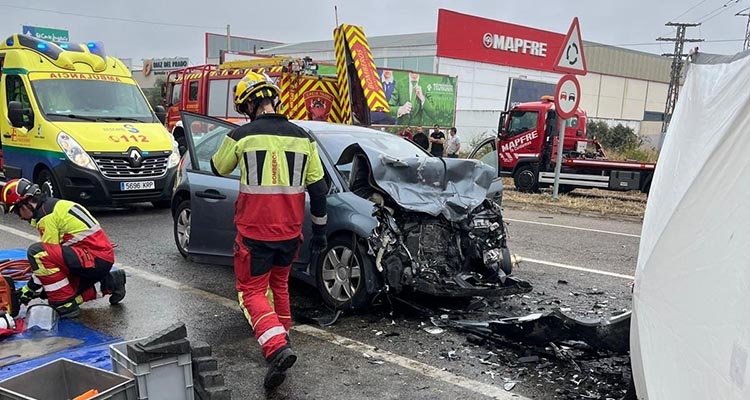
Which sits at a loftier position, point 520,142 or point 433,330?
point 520,142

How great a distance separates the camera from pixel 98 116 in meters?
9.59

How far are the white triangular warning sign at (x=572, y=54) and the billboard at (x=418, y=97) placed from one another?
1077cm

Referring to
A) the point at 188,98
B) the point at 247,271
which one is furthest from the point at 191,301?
the point at 188,98

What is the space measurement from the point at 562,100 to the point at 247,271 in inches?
336

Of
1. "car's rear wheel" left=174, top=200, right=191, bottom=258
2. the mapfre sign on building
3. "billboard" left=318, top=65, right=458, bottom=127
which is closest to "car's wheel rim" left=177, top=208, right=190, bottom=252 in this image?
"car's rear wheel" left=174, top=200, right=191, bottom=258

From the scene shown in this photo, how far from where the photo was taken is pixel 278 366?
12.0ft

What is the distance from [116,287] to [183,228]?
1702mm

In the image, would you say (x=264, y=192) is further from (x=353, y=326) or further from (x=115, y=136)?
(x=115, y=136)

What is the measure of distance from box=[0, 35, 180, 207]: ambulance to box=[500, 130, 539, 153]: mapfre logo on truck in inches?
337

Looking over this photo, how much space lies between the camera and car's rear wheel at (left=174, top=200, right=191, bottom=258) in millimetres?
6680

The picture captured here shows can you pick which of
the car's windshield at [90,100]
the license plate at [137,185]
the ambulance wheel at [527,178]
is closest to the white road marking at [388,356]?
the license plate at [137,185]

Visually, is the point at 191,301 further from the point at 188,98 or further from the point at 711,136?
the point at 188,98

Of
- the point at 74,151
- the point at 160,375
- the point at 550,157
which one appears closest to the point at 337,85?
the point at 550,157

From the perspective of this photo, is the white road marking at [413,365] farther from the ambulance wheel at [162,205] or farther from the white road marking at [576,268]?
the ambulance wheel at [162,205]
